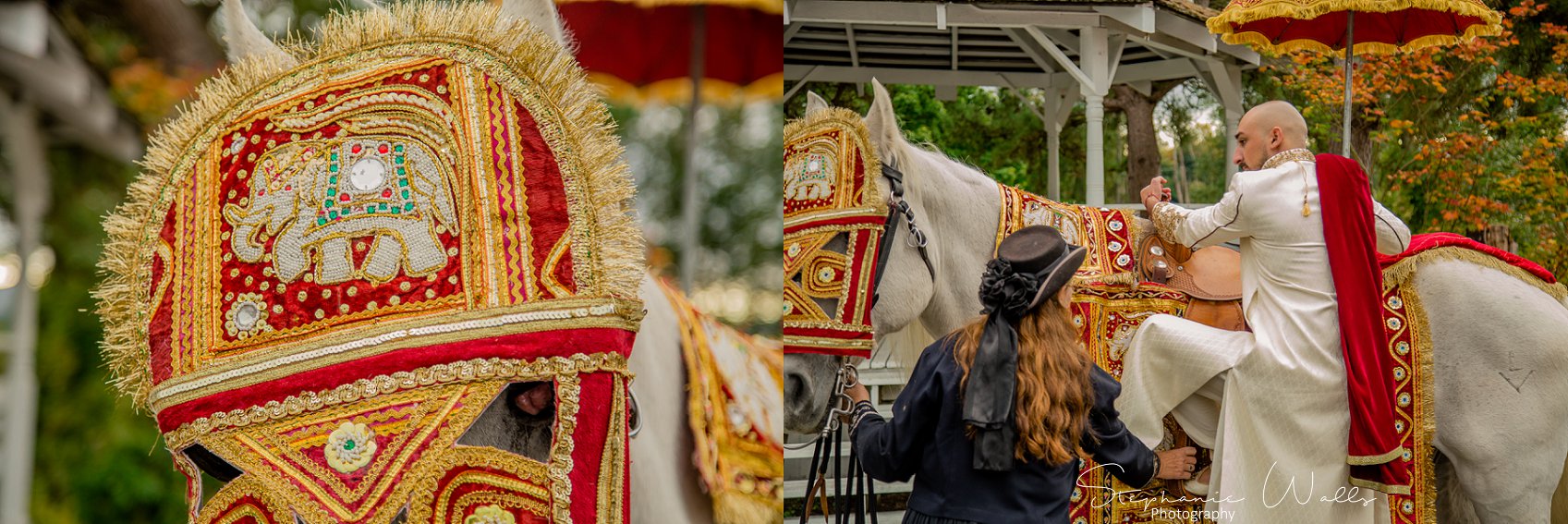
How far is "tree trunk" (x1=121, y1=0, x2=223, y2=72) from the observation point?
158 centimetres

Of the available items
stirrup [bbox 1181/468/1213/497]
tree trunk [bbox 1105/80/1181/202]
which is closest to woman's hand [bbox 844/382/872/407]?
stirrup [bbox 1181/468/1213/497]

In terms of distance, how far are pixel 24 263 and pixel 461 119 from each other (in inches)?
27.9

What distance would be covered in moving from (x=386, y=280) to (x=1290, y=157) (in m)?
2.33

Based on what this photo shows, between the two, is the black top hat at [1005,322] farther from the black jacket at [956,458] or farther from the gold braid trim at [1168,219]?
the gold braid trim at [1168,219]

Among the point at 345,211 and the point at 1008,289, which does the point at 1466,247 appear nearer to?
the point at 1008,289

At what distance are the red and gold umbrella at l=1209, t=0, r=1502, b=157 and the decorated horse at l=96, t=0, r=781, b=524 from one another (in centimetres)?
261

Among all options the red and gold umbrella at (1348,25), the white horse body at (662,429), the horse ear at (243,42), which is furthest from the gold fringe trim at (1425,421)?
the horse ear at (243,42)

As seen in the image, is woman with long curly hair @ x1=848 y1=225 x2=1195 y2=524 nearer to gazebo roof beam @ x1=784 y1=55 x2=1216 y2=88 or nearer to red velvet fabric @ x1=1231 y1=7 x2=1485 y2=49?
red velvet fabric @ x1=1231 y1=7 x2=1485 y2=49

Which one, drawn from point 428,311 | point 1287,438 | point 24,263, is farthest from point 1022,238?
point 24,263

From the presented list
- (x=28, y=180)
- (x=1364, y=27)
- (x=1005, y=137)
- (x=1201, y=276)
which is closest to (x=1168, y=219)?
(x=1201, y=276)

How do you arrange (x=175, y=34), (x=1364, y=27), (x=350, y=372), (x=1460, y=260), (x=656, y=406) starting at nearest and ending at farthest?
(x=350, y=372), (x=656, y=406), (x=175, y=34), (x=1460, y=260), (x=1364, y=27)

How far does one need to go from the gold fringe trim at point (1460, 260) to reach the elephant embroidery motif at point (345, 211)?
258 centimetres

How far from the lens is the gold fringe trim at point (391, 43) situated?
1.30 metres

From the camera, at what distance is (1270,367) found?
261 cm
